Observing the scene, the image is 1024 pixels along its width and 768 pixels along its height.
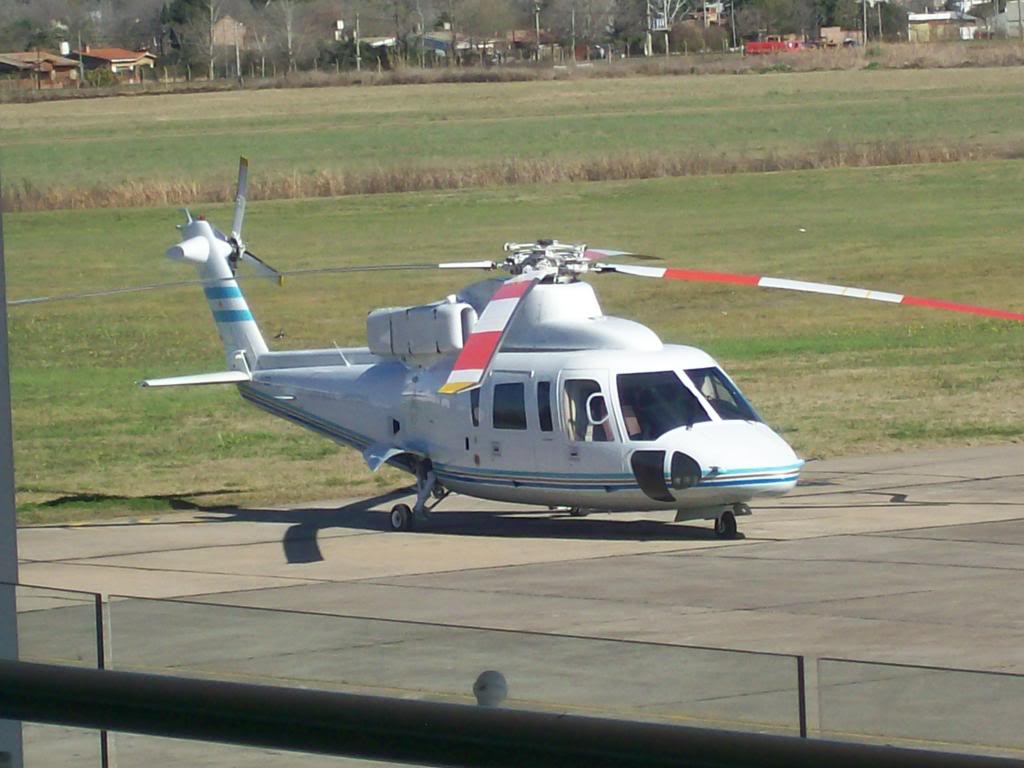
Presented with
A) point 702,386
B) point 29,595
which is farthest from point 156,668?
point 702,386

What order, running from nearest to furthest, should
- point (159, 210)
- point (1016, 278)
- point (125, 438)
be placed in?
point (125, 438), point (1016, 278), point (159, 210)

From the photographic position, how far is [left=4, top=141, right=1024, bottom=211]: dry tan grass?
60.9 meters

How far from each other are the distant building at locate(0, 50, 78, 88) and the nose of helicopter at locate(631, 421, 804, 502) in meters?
13.3

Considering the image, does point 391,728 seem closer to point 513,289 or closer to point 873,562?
point 873,562

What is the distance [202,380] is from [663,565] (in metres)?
5.66

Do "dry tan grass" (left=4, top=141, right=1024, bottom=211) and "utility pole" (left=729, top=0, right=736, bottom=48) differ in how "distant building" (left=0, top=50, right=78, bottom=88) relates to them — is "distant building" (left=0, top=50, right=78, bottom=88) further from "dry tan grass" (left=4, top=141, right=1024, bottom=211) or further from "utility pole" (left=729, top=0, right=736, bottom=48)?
"utility pole" (left=729, top=0, right=736, bottom=48)

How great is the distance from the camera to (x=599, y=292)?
3969 centimetres

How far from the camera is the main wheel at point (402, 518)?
17297 mm

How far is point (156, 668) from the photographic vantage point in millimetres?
5098

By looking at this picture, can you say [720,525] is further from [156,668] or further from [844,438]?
[156,668]

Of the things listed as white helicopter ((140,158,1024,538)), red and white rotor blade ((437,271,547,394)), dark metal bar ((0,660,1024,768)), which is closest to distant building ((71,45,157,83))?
white helicopter ((140,158,1024,538))

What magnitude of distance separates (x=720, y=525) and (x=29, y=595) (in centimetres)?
1201

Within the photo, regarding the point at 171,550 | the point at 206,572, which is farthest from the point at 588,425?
the point at 171,550

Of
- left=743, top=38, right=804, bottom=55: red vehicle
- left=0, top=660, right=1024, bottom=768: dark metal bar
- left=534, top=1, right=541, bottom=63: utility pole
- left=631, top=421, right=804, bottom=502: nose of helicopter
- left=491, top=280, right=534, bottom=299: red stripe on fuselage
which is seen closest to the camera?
left=0, top=660, right=1024, bottom=768: dark metal bar
